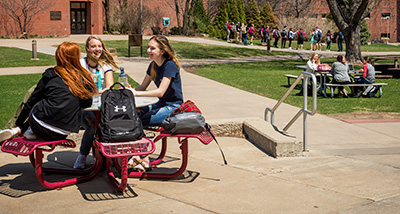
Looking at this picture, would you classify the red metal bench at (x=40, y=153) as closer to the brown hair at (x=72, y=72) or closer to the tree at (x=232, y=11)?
the brown hair at (x=72, y=72)

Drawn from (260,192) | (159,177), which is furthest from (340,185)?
(159,177)

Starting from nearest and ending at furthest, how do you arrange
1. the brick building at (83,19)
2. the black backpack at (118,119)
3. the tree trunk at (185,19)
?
the black backpack at (118,119) < the brick building at (83,19) < the tree trunk at (185,19)

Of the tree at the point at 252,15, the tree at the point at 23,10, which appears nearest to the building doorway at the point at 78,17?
the tree at the point at 23,10

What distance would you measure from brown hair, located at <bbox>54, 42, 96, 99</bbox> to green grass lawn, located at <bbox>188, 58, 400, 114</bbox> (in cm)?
712

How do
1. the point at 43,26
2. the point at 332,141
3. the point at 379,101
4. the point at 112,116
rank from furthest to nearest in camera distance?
the point at 43,26 < the point at 379,101 < the point at 332,141 < the point at 112,116

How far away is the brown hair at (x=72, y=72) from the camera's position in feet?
17.3

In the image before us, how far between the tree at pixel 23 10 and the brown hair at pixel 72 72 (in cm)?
3977

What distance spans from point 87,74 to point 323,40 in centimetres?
4650

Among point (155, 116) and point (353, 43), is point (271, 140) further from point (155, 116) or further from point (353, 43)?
point (353, 43)

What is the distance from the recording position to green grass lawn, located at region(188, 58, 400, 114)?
12.1 m

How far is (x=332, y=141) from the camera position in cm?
829

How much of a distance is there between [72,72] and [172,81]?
1249 mm

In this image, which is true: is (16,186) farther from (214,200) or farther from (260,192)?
(260,192)

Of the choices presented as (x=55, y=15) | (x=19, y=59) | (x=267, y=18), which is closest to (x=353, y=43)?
(x=19, y=59)
